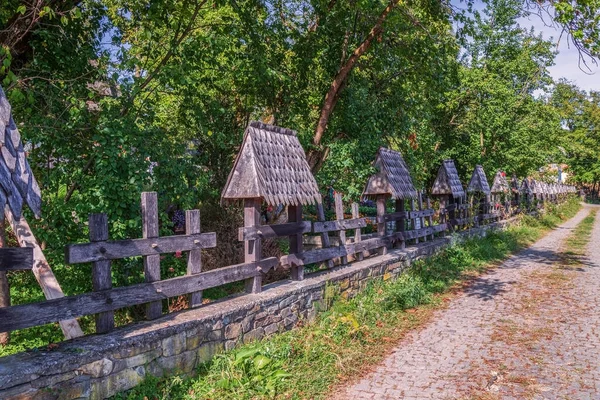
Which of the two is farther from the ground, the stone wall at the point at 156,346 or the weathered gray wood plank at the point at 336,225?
the weathered gray wood plank at the point at 336,225

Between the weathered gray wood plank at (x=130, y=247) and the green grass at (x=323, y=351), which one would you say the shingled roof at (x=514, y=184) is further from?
the weathered gray wood plank at (x=130, y=247)

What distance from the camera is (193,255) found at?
209 inches

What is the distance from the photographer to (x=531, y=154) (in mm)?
21250

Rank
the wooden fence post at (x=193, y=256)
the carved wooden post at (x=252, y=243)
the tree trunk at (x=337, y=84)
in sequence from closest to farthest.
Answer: the wooden fence post at (x=193, y=256), the carved wooden post at (x=252, y=243), the tree trunk at (x=337, y=84)

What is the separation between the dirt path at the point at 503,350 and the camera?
5031mm

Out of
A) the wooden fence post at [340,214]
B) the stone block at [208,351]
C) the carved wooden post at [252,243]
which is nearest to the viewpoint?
the stone block at [208,351]

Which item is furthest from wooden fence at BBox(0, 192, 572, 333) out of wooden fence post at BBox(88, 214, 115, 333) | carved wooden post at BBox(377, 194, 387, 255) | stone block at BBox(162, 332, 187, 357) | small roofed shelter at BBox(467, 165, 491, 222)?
small roofed shelter at BBox(467, 165, 491, 222)

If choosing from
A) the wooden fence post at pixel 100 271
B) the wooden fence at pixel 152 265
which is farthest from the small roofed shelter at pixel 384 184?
the wooden fence post at pixel 100 271

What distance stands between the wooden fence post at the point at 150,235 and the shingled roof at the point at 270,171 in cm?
133

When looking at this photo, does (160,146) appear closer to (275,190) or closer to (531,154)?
(275,190)

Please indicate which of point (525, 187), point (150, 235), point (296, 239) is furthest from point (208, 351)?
point (525, 187)

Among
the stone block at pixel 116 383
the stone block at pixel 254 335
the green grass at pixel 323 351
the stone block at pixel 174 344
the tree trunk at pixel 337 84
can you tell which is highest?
the tree trunk at pixel 337 84

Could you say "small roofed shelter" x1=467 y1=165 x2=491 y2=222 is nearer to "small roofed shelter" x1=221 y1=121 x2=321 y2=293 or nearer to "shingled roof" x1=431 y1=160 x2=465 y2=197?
"shingled roof" x1=431 y1=160 x2=465 y2=197

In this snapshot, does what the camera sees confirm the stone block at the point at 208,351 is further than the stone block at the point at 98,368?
Yes
